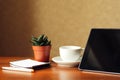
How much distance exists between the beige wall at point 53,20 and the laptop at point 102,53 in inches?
45.1

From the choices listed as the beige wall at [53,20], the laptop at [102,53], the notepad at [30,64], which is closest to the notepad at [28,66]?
the notepad at [30,64]

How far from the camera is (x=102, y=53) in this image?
1.15 m

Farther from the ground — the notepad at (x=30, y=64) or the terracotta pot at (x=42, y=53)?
the terracotta pot at (x=42, y=53)

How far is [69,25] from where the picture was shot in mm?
2453

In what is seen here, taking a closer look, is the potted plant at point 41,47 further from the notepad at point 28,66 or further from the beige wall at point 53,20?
the beige wall at point 53,20

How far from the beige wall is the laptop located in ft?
3.76

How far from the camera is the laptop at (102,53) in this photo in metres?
1.10

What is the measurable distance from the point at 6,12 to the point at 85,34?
2.61ft

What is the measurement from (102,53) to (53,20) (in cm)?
138

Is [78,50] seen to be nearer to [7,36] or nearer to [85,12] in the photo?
[85,12]

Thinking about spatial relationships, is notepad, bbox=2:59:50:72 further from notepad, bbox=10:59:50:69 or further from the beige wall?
the beige wall

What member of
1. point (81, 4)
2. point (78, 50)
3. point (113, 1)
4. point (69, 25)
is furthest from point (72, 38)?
point (78, 50)

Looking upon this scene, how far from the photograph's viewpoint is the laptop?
1.10 meters

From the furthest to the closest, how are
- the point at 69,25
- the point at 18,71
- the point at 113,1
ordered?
the point at 69,25 → the point at 113,1 → the point at 18,71
